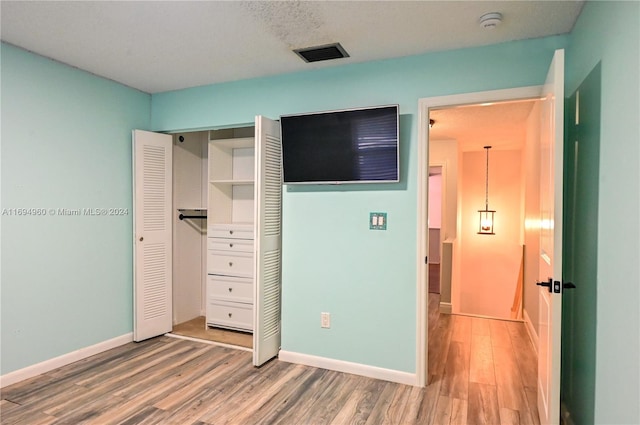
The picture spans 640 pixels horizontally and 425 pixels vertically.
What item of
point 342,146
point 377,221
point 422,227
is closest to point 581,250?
point 422,227

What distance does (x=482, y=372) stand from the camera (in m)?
3.07

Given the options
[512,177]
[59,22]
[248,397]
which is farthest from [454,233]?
[59,22]

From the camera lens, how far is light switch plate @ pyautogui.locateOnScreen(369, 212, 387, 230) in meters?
2.90

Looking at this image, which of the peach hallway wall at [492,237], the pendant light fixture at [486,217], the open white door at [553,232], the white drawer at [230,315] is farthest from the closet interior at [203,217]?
the pendant light fixture at [486,217]

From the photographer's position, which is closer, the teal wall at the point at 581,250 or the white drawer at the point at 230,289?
the teal wall at the point at 581,250

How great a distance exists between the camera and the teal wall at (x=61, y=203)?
2.73 metres

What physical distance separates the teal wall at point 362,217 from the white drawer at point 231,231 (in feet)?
2.50

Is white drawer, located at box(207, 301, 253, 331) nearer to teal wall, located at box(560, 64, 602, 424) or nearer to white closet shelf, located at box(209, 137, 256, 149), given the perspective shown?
white closet shelf, located at box(209, 137, 256, 149)

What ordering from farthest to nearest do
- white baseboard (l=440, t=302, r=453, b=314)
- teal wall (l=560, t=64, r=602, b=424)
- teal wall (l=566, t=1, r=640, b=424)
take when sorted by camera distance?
white baseboard (l=440, t=302, r=453, b=314) → teal wall (l=560, t=64, r=602, b=424) → teal wall (l=566, t=1, r=640, b=424)

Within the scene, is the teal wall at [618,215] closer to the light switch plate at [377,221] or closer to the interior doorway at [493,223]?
the light switch plate at [377,221]

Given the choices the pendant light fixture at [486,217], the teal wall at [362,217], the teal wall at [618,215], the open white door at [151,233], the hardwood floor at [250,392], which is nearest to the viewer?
the teal wall at [618,215]

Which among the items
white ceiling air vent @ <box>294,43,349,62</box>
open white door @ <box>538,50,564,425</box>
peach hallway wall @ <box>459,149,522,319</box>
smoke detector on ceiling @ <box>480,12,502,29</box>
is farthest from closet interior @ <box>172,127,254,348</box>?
peach hallway wall @ <box>459,149,522,319</box>

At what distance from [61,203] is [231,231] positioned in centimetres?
151

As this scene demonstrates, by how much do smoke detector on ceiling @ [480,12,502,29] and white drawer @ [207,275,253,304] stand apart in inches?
118
